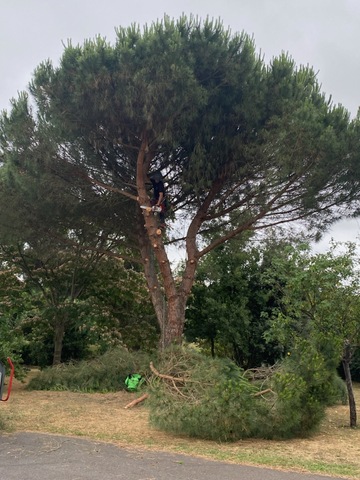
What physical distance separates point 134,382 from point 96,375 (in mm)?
1680

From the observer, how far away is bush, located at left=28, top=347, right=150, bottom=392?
14.3 metres

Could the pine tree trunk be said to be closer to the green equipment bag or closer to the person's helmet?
the green equipment bag

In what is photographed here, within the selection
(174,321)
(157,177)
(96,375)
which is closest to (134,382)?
(96,375)

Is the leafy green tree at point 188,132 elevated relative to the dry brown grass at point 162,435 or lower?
elevated

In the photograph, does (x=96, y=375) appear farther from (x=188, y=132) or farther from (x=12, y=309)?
(x=188, y=132)

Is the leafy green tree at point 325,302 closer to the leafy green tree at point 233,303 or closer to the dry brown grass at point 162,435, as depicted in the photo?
the dry brown grass at point 162,435

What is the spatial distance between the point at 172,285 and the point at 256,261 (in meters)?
6.81

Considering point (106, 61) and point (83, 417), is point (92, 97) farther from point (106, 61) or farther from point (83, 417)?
point (83, 417)

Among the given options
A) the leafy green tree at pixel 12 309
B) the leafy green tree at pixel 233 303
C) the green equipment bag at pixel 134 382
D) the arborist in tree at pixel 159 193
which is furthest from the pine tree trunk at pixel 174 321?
the leafy green tree at pixel 233 303

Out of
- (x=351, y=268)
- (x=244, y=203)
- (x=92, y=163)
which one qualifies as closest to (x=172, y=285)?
(x=244, y=203)

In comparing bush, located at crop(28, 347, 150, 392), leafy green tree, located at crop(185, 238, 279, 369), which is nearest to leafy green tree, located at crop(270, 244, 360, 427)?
bush, located at crop(28, 347, 150, 392)

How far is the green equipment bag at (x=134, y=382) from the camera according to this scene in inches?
524

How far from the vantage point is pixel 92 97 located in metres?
11.6

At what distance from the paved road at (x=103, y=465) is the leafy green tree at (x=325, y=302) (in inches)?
142
